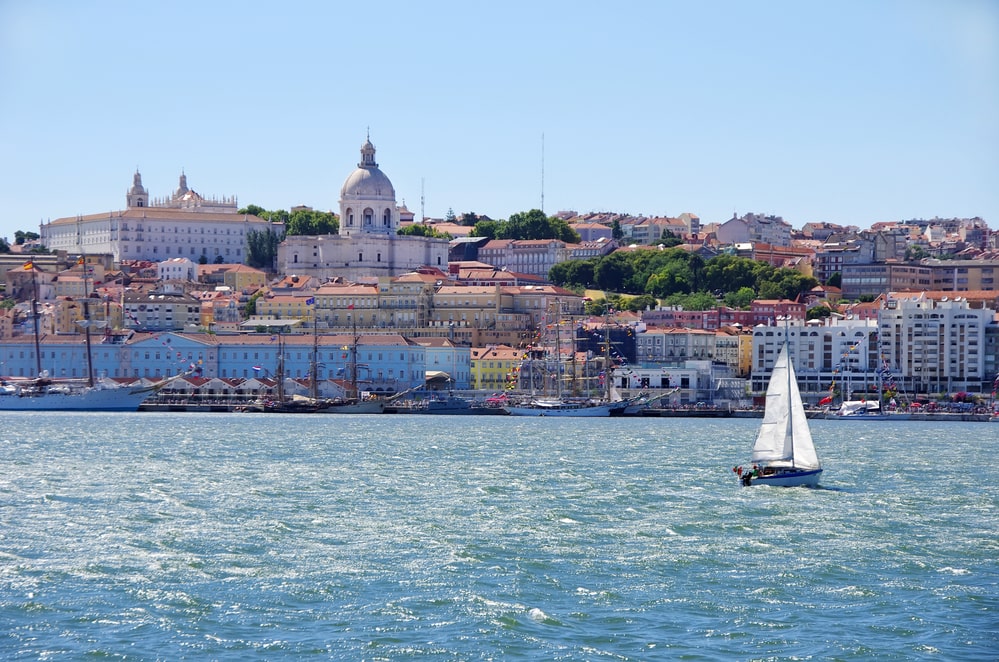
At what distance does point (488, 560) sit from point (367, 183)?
8174 centimetres

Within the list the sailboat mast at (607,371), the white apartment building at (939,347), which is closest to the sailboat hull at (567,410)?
the sailboat mast at (607,371)

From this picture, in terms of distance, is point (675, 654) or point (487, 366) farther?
point (487, 366)

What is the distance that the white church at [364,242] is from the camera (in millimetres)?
99250

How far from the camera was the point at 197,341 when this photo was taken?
241 feet

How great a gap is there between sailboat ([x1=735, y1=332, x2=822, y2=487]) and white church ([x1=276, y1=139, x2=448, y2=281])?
71983 mm

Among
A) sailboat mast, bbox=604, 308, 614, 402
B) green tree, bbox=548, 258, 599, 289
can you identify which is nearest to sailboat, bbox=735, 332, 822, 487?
sailboat mast, bbox=604, 308, 614, 402

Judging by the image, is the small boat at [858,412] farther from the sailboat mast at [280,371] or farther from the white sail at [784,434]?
the white sail at [784,434]

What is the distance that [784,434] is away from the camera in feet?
88.9

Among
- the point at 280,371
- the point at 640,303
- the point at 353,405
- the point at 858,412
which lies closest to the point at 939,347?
the point at 858,412

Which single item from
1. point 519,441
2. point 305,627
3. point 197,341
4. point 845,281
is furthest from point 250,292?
point 305,627

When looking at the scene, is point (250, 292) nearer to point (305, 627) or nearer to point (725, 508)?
point (725, 508)

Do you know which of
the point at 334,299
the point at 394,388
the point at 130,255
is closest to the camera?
the point at 394,388

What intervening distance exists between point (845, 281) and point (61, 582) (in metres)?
83.1

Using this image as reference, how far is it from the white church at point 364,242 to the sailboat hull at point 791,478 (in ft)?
237
